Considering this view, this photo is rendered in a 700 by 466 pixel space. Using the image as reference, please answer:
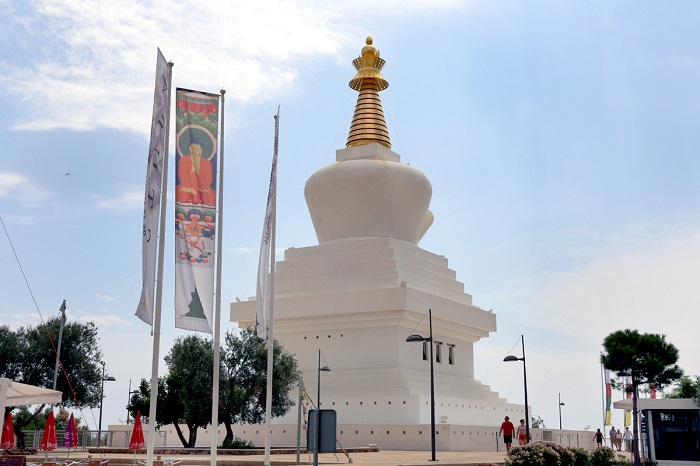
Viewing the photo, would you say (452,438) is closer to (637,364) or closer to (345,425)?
(345,425)

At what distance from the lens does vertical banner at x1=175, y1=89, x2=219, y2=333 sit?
1897 cm

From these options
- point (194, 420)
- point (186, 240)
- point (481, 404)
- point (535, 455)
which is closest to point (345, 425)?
point (194, 420)

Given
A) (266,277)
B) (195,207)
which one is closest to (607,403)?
(266,277)

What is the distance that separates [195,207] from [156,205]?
1.11m

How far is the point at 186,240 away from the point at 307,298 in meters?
24.9

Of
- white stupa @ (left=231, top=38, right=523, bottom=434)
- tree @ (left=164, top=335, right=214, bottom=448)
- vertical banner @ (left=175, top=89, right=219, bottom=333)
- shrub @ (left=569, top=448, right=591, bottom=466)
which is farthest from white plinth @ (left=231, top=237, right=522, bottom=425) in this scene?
vertical banner @ (left=175, top=89, right=219, bottom=333)

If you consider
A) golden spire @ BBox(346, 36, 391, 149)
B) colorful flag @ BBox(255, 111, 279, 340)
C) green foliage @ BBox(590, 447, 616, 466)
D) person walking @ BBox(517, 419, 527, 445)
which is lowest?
green foliage @ BBox(590, 447, 616, 466)

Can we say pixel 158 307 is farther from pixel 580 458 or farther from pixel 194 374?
pixel 194 374

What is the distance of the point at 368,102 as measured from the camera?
50.0 metres

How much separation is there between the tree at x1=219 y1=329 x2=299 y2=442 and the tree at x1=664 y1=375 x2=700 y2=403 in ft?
56.8

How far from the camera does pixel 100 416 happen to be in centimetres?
4475

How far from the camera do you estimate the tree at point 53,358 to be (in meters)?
42.0

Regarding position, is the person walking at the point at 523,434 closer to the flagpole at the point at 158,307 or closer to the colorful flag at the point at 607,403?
the flagpole at the point at 158,307

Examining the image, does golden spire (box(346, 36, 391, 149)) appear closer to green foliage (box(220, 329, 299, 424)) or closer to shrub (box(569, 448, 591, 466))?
green foliage (box(220, 329, 299, 424))
